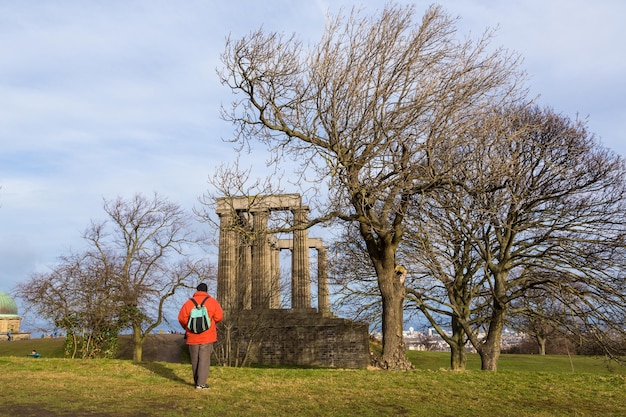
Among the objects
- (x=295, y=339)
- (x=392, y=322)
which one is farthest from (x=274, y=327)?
(x=392, y=322)

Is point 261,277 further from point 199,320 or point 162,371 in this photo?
point 199,320

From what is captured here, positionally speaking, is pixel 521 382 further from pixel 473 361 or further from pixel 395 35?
pixel 473 361

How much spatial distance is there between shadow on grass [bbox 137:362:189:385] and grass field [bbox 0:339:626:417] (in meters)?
0.02

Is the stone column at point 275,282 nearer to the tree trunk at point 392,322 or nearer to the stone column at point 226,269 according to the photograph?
the stone column at point 226,269

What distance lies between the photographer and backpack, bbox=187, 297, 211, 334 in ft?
28.1

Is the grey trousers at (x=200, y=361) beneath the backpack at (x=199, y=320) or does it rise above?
beneath

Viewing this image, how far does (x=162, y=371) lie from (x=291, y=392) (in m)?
3.74

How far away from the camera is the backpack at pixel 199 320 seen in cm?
857

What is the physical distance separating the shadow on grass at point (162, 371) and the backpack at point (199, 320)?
1.42 metres

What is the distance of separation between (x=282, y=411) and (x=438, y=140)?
23.9 ft

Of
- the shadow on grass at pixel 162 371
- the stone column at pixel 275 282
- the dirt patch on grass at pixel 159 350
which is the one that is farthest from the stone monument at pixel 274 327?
the shadow on grass at pixel 162 371

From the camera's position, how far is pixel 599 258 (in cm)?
1744

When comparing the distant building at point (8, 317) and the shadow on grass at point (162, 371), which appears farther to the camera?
the distant building at point (8, 317)

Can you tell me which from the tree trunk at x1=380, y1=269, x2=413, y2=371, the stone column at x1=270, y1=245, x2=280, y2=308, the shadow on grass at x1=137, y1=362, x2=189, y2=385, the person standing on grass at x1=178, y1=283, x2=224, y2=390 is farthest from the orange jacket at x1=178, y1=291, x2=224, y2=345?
the stone column at x1=270, y1=245, x2=280, y2=308
